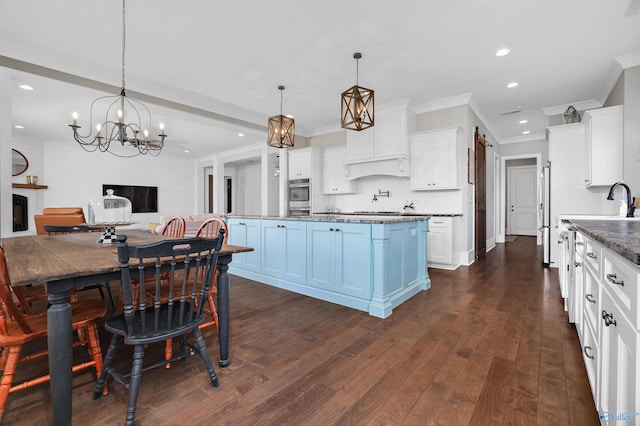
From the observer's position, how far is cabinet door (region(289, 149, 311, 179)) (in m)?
6.53

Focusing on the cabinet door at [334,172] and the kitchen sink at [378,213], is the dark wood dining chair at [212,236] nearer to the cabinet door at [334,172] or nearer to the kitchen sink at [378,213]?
the kitchen sink at [378,213]

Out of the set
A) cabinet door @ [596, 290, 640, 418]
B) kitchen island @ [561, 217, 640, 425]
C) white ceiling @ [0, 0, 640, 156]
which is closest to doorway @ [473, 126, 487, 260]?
white ceiling @ [0, 0, 640, 156]

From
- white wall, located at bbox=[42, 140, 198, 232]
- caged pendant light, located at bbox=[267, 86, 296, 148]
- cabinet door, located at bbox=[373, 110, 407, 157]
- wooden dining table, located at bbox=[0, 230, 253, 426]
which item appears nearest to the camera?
wooden dining table, located at bbox=[0, 230, 253, 426]

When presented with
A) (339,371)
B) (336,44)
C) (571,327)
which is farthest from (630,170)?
(339,371)

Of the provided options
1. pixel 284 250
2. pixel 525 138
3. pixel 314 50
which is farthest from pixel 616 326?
pixel 525 138

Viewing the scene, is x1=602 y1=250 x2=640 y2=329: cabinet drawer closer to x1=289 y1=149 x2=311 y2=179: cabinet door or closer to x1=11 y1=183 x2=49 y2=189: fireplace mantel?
x1=289 y1=149 x2=311 y2=179: cabinet door

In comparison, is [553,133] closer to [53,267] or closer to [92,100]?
[53,267]

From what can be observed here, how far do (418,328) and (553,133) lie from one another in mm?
4275

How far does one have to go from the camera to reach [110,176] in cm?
836

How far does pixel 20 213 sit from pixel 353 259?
7939mm

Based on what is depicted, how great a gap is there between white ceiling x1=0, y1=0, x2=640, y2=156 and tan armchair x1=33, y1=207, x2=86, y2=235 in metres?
1.77

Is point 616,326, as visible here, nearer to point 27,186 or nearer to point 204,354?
point 204,354

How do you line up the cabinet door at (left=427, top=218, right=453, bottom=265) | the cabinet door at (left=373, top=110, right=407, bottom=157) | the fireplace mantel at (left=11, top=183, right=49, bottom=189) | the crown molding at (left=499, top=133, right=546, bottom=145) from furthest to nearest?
1. the crown molding at (left=499, top=133, right=546, bottom=145)
2. the fireplace mantel at (left=11, top=183, right=49, bottom=189)
3. the cabinet door at (left=373, top=110, right=407, bottom=157)
4. the cabinet door at (left=427, top=218, right=453, bottom=265)

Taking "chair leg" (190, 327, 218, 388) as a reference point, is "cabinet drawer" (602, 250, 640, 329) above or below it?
above
